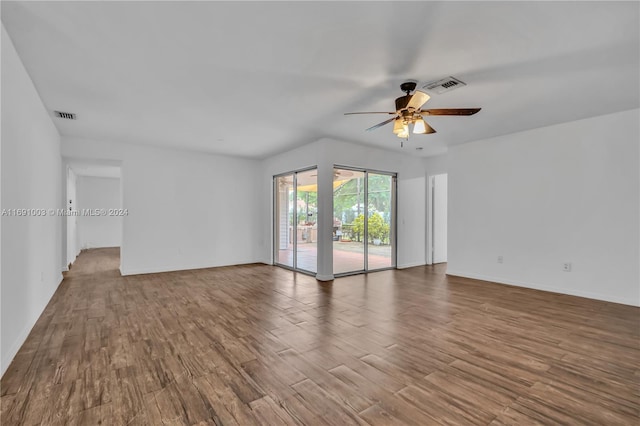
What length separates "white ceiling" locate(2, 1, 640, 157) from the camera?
208cm

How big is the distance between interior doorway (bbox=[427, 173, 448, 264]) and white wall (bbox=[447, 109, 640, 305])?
1.27 m

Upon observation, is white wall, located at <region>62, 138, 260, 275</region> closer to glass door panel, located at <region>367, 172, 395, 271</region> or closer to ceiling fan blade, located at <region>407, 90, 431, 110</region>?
glass door panel, located at <region>367, 172, 395, 271</region>

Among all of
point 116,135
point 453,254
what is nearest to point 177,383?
point 116,135

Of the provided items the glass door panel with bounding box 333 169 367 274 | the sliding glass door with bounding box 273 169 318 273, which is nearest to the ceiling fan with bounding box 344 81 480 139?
the glass door panel with bounding box 333 169 367 274

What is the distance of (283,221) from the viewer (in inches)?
280

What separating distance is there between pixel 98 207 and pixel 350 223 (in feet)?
30.8

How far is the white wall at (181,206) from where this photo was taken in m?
5.85

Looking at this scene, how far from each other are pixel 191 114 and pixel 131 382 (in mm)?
3301

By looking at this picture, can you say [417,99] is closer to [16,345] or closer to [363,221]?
[363,221]

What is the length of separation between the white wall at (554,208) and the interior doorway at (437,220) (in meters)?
1.27

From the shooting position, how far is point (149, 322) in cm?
334

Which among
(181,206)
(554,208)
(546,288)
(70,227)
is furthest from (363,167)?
(70,227)

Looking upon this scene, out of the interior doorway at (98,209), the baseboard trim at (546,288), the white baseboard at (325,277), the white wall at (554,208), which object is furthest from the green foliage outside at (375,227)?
the interior doorway at (98,209)

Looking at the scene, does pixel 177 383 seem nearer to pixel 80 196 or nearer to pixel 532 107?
pixel 532 107
